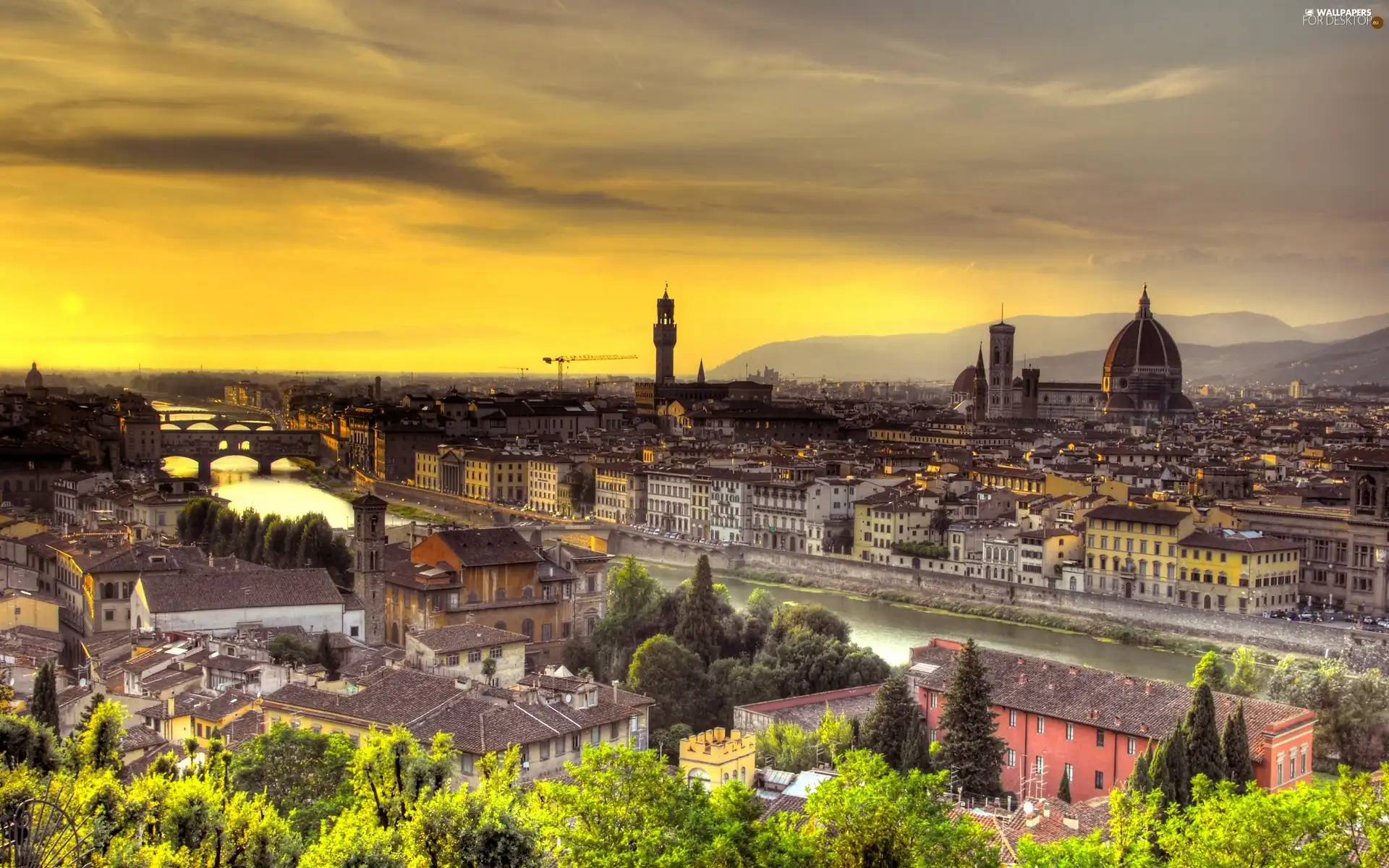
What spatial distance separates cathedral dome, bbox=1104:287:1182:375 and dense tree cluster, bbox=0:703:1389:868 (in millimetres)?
53163

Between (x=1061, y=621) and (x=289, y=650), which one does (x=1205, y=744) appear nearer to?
(x=289, y=650)

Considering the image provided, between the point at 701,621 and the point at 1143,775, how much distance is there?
5616 mm

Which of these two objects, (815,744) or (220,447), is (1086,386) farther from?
(815,744)

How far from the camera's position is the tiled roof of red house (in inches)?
401

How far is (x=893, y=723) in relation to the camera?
10586mm

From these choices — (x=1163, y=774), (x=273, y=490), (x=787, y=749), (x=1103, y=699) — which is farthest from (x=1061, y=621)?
(x=273, y=490)

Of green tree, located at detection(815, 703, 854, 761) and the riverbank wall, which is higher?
green tree, located at detection(815, 703, 854, 761)

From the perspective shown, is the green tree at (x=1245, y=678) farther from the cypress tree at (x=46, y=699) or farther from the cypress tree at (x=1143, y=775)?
the cypress tree at (x=46, y=699)

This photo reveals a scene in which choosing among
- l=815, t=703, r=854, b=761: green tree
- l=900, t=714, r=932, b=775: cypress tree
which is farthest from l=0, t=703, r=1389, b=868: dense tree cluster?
l=815, t=703, r=854, b=761: green tree

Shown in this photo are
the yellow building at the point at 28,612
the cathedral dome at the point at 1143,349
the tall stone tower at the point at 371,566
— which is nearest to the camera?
the yellow building at the point at 28,612

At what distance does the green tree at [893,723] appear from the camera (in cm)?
1049

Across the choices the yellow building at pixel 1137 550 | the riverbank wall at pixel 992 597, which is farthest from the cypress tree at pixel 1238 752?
the yellow building at pixel 1137 550

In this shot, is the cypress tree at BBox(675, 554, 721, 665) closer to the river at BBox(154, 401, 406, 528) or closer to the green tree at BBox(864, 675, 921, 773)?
the green tree at BBox(864, 675, 921, 773)

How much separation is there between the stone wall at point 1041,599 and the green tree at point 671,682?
8.03m
